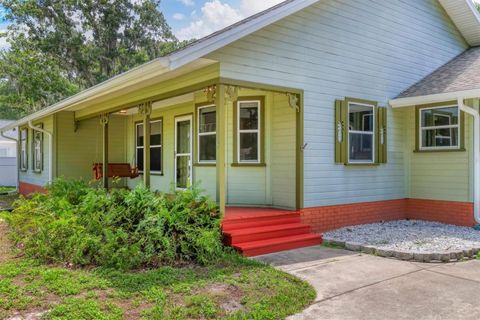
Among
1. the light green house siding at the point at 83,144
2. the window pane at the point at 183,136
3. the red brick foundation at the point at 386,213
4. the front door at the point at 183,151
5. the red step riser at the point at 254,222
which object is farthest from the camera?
the light green house siding at the point at 83,144

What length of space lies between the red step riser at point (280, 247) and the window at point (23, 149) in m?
12.5

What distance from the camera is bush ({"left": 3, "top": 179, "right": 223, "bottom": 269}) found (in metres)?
5.02

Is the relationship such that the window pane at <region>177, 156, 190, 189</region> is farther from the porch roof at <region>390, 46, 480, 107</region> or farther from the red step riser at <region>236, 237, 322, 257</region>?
the porch roof at <region>390, 46, 480, 107</region>

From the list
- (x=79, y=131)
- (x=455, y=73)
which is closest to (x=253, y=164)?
(x=455, y=73)

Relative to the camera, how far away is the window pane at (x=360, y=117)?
800 centimetres

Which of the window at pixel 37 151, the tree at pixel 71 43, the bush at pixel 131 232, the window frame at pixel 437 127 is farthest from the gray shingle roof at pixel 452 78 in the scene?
the tree at pixel 71 43

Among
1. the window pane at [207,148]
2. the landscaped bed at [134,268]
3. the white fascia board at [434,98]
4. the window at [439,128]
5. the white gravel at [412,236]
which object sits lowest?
the white gravel at [412,236]

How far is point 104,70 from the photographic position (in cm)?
2312

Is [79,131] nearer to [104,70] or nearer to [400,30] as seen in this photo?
[400,30]

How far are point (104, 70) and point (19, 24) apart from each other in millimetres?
4801

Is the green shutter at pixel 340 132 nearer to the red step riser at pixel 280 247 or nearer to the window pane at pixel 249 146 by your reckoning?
the window pane at pixel 249 146

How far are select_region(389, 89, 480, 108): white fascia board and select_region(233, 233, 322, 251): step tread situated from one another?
380cm

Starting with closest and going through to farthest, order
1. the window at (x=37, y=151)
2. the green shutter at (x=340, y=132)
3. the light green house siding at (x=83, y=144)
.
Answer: the green shutter at (x=340, y=132) → the light green house siding at (x=83, y=144) → the window at (x=37, y=151)

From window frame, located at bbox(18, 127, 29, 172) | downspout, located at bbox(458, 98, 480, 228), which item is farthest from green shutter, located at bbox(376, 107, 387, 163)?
Answer: window frame, located at bbox(18, 127, 29, 172)
